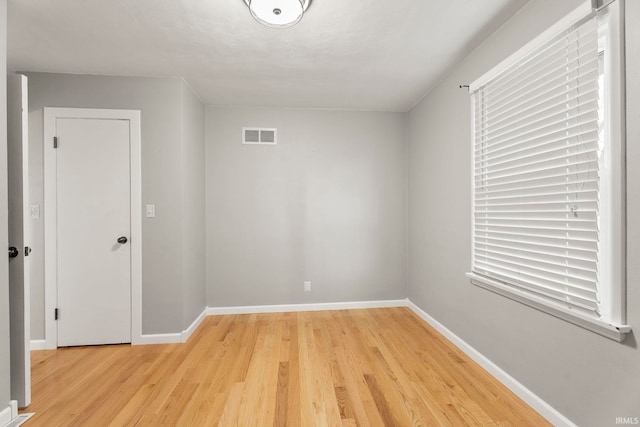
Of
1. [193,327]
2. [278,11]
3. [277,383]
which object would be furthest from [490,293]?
[193,327]

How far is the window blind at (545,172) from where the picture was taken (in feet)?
4.77

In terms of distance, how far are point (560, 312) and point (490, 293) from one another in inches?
23.9

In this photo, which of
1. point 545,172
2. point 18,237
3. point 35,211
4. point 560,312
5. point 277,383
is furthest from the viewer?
point 35,211

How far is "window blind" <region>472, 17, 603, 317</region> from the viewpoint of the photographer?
1.45 metres

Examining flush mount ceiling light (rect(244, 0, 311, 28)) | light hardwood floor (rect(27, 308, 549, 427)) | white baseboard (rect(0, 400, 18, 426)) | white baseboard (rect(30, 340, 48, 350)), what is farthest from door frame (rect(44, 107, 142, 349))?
flush mount ceiling light (rect(244, 0, 311, 28))

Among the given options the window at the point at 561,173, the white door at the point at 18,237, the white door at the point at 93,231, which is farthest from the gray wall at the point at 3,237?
the window at the point at 561,173

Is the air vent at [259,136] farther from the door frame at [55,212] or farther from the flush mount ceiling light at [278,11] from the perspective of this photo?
the flush mount ceiling light at [278,11]

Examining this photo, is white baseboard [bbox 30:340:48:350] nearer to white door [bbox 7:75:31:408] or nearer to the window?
white door [bbox 7:75:31:408]

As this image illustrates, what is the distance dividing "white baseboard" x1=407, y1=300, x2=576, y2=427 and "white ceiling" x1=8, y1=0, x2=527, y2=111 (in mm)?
2507

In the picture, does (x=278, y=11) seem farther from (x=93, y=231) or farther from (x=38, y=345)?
(x=38, y=345)

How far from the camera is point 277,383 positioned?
6.91 feet

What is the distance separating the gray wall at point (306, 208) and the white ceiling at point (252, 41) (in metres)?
0.69

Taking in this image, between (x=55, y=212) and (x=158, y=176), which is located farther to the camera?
(x=158, y=176)

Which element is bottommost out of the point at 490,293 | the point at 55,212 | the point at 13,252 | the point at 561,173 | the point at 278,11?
the point at 490,293
